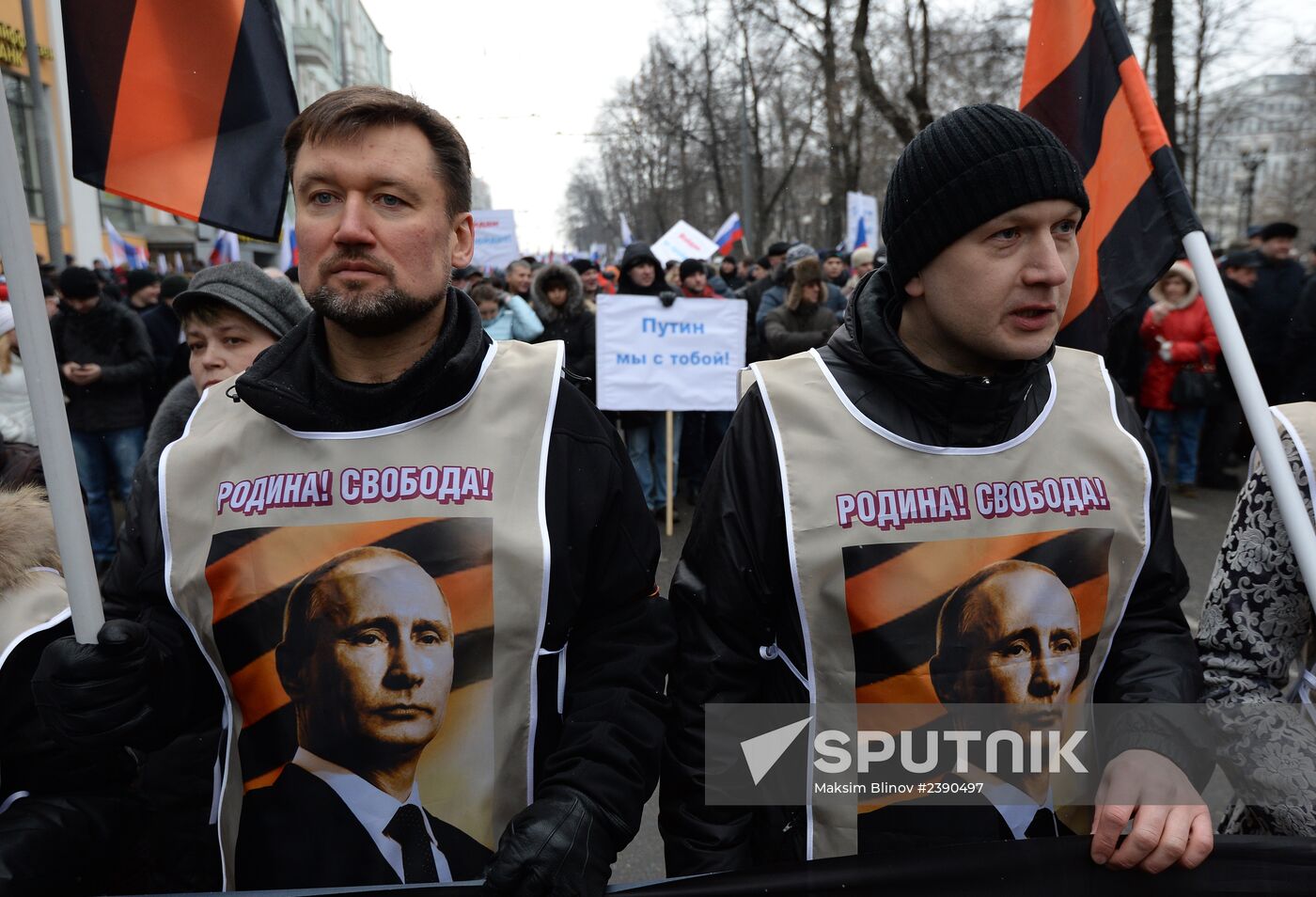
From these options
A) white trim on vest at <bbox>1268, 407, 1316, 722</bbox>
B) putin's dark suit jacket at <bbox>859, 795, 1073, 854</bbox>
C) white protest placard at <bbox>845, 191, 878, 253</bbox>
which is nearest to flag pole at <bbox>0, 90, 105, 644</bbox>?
putin's dark suit jacket at <bbox>859, 795, 1073, 854</bbox>

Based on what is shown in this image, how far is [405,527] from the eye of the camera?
5.45 feet

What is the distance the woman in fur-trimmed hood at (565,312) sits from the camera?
7816mm

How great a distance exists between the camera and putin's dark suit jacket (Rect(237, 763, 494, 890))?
1636 millimetres

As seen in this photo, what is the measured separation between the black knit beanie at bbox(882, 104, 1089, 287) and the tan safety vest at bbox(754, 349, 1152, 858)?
0.32 meters

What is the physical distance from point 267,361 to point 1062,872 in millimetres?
1505

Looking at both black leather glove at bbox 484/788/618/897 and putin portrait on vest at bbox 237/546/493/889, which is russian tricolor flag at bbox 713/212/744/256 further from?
black leather glove at bbox 484/788/618/897

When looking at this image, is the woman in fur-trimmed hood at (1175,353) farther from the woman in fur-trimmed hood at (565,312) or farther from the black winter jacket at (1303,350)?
the woman in fur-trimmed hood at (565,312)

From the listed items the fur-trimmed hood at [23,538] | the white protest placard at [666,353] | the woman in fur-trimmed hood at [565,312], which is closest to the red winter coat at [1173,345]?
the white protest placard at [666,353]

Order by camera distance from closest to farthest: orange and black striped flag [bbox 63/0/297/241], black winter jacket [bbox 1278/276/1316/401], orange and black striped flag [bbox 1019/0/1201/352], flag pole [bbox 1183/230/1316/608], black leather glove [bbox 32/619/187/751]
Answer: black leather glove [bbox 32/619/187/751] → flag pole [bbox 1183/230/1316/608] → orange and black striped flag [bbox 1019/0/1201/352] → orange and black striped flag [bbox 63/0/297/241] → black winter jacket [bbox 1278/276/1316/401]

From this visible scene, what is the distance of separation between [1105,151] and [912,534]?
114cm

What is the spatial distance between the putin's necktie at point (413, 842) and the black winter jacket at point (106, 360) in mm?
5822

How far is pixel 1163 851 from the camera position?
146cm

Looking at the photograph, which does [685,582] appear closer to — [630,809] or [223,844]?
[630,809]

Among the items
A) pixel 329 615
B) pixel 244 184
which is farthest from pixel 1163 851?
pixel 244 184
